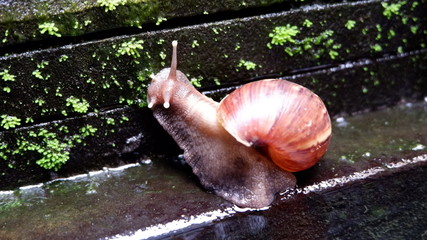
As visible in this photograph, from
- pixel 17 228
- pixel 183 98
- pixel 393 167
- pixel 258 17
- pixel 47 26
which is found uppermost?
pixel 47 26

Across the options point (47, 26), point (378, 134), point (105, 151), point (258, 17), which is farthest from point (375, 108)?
point (47, 26)

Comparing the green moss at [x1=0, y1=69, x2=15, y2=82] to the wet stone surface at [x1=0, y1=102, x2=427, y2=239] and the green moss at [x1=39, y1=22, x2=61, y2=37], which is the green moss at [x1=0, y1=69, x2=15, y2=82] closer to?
the green moss at [x1=39, y1=22, x2=61, y2=37]

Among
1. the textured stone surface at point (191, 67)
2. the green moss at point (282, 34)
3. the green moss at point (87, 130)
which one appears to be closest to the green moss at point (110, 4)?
the textured stone surface at point (191, 67)

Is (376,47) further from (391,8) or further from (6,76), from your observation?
(6,76)

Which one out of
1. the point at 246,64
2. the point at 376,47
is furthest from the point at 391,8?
the point at 246,64

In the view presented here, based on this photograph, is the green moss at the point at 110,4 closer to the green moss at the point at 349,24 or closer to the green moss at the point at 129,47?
the green moss at the point at 129,47

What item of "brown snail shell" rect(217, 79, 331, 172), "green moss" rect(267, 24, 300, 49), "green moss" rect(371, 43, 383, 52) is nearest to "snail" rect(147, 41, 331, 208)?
"brown snail shell" rect(217, 79, 331, 172)

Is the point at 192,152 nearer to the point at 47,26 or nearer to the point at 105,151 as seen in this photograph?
the point at 105,151
